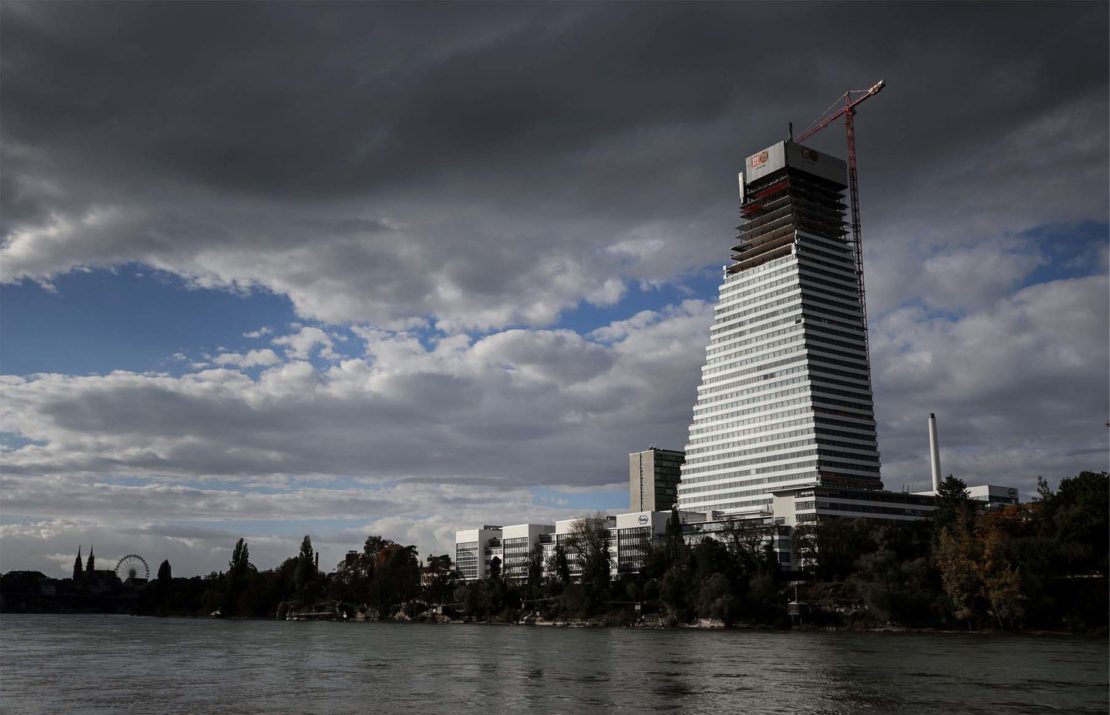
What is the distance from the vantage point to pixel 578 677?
3056 inches

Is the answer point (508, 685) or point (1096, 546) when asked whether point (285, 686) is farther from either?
point (1096, 546)

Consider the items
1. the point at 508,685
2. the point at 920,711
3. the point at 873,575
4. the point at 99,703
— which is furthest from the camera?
the point at 873,575

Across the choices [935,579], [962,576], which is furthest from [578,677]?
[935,579]

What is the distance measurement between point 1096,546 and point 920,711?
9560 cm

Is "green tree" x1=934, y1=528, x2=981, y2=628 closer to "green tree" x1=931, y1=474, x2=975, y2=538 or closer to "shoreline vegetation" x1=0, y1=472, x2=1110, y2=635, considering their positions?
Result: "shoreline vegetation" x1=0, y1=472, x2=1110, y2=635

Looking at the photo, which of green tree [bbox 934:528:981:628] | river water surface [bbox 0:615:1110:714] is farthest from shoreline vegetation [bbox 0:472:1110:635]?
river water surface [bbox 0:615:1110:714]

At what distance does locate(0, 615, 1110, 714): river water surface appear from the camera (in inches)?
2335

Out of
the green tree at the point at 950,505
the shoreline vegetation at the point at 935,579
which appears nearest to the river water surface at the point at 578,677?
the shoreline vegetation at the point at 935,579

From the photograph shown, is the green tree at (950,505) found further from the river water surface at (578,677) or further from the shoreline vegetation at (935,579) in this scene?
the river water surface at (578,677)

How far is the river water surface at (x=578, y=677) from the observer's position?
195 feet

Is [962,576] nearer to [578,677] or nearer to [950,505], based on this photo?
[950,505]

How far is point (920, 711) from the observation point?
2164 inches

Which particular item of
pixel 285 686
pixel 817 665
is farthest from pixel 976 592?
pixel 285 686

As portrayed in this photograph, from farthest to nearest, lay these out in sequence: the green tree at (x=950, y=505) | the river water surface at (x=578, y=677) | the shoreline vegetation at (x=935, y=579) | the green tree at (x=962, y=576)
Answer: the green tree at (x=950, y=505)
the green tree at (x=962, y=576)
the shoreline vegetation at (x=935, y=579)
the river water surface at (x=578, y=677)
